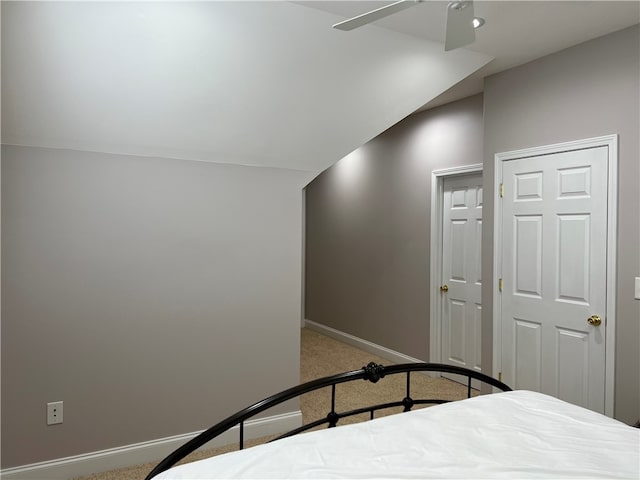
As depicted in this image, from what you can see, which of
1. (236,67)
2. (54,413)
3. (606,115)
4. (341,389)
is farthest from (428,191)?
(54,413)

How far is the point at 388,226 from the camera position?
4.75 m

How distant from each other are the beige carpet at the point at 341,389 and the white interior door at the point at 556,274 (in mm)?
941

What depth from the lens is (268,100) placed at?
261 cm

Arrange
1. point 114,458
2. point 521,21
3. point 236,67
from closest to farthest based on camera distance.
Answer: point 236,67 < point 521,21 < point 114,458

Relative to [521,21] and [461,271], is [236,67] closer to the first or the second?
[521,21]

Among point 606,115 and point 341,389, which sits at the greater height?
point 606,115

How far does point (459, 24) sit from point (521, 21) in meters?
1.16

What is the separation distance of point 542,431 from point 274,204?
7.13 ft

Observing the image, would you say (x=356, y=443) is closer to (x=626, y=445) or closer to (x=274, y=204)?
(x=626, y=445)

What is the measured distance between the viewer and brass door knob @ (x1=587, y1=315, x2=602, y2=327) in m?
2.69

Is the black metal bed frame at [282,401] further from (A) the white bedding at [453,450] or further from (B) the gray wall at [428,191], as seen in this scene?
(B) the gray wall at [428,191]

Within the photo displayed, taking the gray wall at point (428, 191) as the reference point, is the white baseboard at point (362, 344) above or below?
below

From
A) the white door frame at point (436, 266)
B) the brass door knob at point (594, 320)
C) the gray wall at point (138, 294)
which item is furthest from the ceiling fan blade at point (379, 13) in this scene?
the white door frame at point (436, 266)

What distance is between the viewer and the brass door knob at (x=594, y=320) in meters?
2.69
